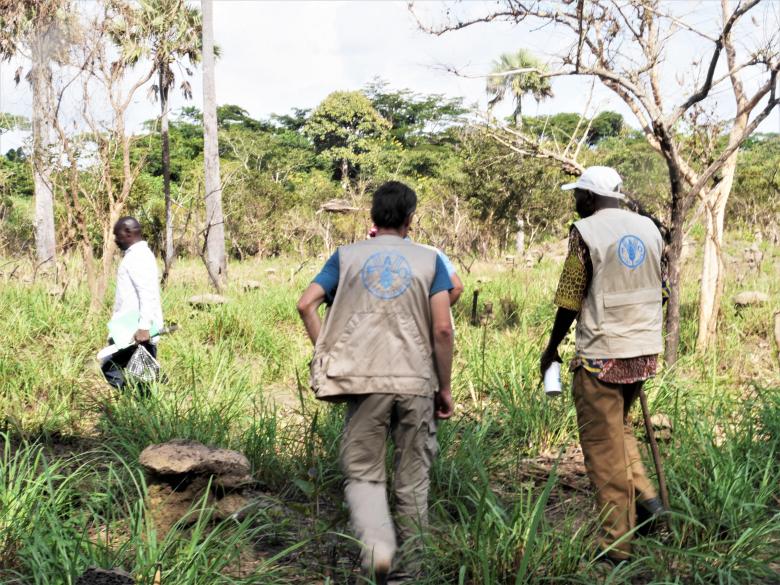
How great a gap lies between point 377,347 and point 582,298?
3.18ft

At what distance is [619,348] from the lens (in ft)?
10.7

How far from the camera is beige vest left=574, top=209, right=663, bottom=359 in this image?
10.6 ft

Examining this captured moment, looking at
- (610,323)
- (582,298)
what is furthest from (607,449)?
(582,298)

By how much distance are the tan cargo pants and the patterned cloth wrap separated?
2.45 ft

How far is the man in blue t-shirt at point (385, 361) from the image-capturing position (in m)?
2.96

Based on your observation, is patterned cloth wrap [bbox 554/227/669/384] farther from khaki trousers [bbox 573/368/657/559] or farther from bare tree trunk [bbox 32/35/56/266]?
bare tree trunk [bbox 32/35/56/266]

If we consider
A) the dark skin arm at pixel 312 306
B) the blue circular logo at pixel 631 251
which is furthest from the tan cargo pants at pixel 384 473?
the blue circular logo at pixel 631 251

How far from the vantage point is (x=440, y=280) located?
3.06 meters

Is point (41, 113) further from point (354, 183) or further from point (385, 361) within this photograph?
point (354, 183)

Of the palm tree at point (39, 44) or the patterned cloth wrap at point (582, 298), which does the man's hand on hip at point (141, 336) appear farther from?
the palm tree at point (39, 44)

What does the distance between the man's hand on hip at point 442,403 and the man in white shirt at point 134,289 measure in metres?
2.60

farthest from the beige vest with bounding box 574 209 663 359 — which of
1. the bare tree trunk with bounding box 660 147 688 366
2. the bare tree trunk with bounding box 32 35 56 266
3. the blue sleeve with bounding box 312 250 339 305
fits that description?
the bare tree trunk with bounding box 32 35 56 266

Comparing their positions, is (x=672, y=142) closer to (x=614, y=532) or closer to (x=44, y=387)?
(x=614, y=532)

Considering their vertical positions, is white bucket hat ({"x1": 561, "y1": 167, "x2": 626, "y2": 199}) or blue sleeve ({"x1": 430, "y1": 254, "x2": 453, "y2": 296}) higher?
white bucket hat ({"x1": 561, "y1": 167, "x2": 626, "y2": 199})
